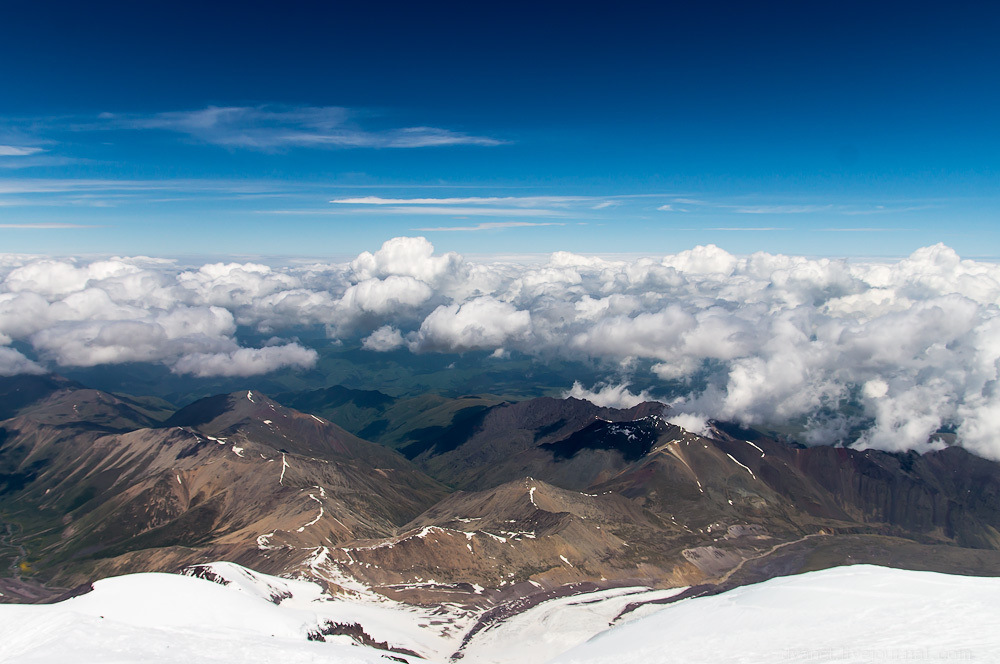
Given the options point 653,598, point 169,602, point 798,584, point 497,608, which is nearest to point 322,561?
point 497,608

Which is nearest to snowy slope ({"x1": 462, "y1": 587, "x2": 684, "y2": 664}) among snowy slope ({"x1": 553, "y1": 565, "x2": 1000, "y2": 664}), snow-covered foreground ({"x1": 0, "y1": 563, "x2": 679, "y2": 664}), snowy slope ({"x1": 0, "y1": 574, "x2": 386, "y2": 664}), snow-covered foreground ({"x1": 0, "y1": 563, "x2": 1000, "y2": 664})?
snow-covered foreground ({"x1": 0, "y1": 563, "x2": 679, "y2": 664})

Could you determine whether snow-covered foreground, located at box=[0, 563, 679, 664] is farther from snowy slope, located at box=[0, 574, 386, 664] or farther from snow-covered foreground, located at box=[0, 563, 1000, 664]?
snow-covered foreground, located at box=[0, 563, 1000, 664]

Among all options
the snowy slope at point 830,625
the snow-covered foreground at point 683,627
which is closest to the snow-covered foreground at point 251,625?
the snow-covered foreground at point 683,627

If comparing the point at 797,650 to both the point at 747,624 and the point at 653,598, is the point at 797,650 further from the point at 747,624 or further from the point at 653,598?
the point at 653,598

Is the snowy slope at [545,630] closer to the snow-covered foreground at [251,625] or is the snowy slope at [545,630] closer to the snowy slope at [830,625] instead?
Result: the snow-covered foreground at [251,625]

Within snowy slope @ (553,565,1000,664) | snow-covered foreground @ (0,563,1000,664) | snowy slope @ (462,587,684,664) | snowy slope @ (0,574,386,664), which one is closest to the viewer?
snowy slope @ (553,565,1000,664)

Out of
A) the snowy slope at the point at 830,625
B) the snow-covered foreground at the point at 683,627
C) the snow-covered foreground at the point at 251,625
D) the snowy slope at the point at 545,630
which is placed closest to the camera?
the snowy slope at the point at 830,625
